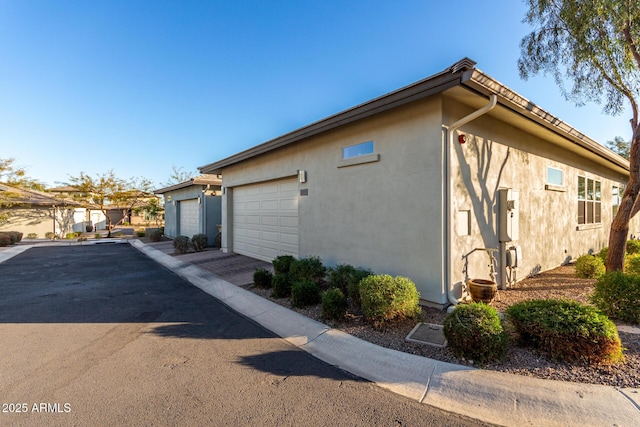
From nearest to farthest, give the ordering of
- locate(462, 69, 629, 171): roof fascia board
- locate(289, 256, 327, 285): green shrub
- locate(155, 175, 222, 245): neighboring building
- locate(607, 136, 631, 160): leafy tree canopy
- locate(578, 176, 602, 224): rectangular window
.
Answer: locate(462, 69, 629, 171): roof fascia board < locate(289, 256, 327, 285): green shrub < locate(578, 176, 602, 224): rectangular window < locate(155, 175, 222, 245): neighboring building < locate(607, 136, 631, 160): leafy tree canopy

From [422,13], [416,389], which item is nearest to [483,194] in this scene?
[416,389]

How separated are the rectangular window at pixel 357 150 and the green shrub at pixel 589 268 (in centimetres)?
583

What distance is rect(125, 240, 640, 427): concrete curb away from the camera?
2.32 m

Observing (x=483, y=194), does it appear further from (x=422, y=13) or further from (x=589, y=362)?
(x=422, y=13)

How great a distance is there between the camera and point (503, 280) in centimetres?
589

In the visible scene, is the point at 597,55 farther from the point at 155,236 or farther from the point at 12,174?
the point at 12,174

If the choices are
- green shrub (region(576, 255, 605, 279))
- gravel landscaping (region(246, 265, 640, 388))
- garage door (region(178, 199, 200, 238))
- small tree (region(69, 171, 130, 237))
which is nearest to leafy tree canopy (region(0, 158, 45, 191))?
small tree (region(69, 171, 130, 237))

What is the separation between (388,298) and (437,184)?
6.62ft

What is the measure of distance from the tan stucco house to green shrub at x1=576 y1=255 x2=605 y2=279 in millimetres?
797

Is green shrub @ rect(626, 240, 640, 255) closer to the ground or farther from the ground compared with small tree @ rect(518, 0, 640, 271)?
closer to the ground

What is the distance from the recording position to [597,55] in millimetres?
5793

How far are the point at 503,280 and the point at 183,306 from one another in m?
6.47

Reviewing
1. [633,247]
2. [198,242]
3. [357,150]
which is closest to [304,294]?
[357,150]

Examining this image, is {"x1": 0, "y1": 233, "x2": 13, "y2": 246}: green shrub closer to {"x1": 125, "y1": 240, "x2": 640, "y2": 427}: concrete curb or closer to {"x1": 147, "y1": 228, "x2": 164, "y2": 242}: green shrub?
{"x1": 147, "y1": 228, "x2": 164, "y2": 242}: green shrub
